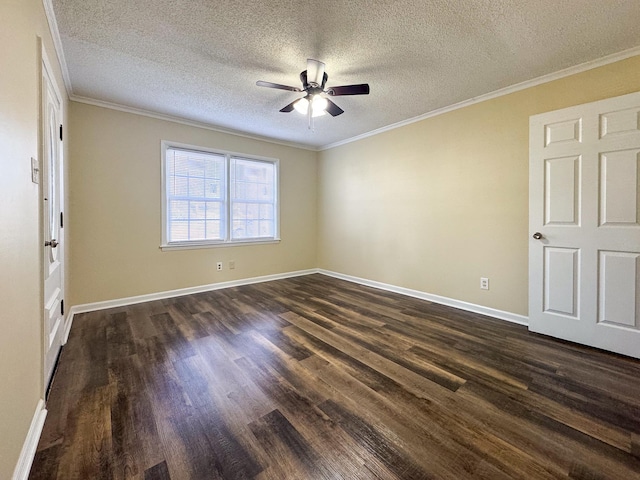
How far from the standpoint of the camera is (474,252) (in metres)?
3.27

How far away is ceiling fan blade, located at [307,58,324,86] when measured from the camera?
2.27 m

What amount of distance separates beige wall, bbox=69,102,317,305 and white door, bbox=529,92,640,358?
414cm

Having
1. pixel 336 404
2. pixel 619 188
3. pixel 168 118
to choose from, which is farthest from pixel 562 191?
pixel 168 118

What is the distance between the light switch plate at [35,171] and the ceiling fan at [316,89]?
5.31 feet

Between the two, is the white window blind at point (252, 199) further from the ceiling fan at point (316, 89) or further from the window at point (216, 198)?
the ceiling fan at point (316, 89)

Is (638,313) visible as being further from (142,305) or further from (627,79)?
(142,305)

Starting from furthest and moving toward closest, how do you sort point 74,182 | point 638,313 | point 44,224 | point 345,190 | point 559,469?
point 345,190, point 74,182, point 638,313, point 44,224, point 559,469

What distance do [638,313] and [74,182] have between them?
581cm

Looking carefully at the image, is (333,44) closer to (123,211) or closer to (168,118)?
(168,118)

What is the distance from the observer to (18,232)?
4.05 feet

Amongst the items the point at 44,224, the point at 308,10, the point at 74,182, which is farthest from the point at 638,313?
the point at 74,182

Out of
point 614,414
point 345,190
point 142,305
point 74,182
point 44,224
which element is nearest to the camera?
point 614,414

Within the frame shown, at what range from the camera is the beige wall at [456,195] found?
2.84 metres

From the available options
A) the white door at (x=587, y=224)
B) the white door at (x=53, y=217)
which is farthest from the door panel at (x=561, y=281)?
the white door at (x=53, y=217)
